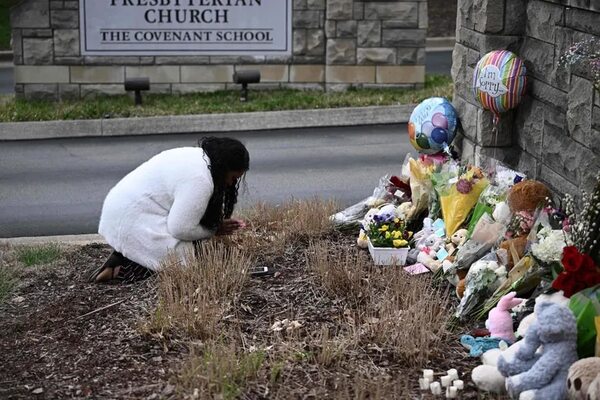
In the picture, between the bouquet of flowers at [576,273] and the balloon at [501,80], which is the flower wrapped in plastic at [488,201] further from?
the bouquet of flowers at [576,273]

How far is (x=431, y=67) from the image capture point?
20.2 m

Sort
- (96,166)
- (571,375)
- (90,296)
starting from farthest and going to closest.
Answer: (96,166), (90,296), (571,375)

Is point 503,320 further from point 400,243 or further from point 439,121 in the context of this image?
point 439,121

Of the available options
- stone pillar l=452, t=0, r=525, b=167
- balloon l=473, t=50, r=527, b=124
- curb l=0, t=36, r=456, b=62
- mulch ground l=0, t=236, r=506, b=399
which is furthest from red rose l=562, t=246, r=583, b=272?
curb l=0, t=36, r=456, b=62

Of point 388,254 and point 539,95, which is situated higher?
point 539,95

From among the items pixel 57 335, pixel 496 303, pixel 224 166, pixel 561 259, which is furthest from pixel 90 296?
pixel 561 259

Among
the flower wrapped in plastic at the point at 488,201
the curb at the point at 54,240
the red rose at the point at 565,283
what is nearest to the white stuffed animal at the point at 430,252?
the flower wrapped in plastic at the point at 488,201

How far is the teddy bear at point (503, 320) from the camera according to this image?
18.7 ft

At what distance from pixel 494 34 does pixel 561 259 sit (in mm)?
2755

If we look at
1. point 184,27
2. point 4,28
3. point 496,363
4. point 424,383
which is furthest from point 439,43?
point 424,383

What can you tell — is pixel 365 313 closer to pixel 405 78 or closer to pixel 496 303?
pixel 496 303

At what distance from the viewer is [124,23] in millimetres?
15211

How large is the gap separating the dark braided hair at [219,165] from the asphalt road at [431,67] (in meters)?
11.6

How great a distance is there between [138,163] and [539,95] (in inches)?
236
